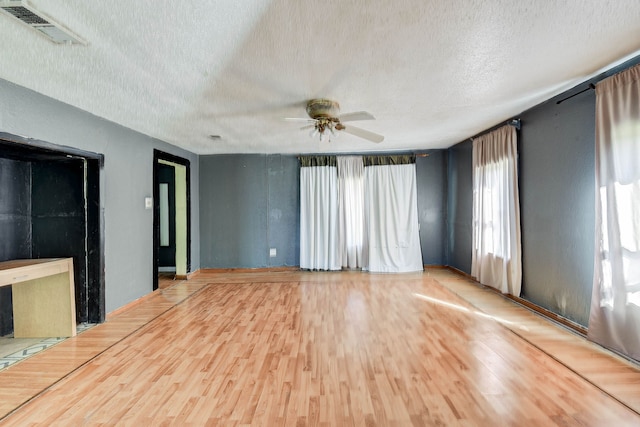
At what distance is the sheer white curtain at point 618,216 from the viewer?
2.24 m

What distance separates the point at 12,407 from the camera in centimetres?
186

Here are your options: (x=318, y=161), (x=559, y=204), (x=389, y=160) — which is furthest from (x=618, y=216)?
(x=318, y=161)

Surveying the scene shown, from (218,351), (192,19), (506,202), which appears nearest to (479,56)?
(192,19)

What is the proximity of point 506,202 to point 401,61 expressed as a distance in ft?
8.56

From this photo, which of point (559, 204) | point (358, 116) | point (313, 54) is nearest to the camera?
point (313, 54)

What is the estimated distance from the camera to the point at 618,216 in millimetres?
2340

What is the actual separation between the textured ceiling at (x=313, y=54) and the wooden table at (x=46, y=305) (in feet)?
5.67

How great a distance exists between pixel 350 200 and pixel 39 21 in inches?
184

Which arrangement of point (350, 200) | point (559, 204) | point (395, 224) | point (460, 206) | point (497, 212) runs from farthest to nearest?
point (350, 200), point (395, 224), point (460, 206), point (497, 212), point (559, 204)

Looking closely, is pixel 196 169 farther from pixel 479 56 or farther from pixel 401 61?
pixel 479 56

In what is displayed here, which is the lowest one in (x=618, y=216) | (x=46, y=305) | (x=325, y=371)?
(x=325, y=371)

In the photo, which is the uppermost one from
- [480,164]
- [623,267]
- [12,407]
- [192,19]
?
[192,19]

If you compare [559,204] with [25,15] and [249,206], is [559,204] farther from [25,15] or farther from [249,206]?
[249,206]

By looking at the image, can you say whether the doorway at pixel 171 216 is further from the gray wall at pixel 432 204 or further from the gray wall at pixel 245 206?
the gray wall at pixel 432 204
